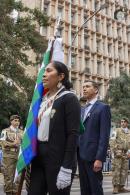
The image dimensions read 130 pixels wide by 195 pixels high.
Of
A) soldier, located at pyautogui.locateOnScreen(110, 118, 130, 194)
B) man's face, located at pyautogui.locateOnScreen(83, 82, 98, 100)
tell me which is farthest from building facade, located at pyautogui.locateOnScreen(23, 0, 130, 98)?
man's face, located at pyautogui.locateOnScreen(83, 82, 98, 100)

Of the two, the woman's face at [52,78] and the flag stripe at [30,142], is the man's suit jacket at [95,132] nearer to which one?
the flag stripe at [30,142]

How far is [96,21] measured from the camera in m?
50.1

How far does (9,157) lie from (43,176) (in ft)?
19.9

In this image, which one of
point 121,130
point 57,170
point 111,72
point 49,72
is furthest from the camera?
point 111,72

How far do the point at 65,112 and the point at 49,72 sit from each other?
1.50 ft

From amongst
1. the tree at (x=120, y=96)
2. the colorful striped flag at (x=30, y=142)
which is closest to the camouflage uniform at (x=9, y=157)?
the colorful striped flag at (x=30, y=142)

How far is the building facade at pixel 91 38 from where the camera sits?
149 feet

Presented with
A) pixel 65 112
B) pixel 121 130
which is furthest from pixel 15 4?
pixel 65 112

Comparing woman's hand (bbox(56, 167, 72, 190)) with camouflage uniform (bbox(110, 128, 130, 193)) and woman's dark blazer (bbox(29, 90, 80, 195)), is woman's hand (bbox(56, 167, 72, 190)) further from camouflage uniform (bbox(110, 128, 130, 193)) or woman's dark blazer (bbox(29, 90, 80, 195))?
camouflage uniform (bbox(110, 128, 130, 193))

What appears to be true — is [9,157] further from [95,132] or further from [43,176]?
[43,176]

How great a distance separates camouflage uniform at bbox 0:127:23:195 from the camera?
9453mm

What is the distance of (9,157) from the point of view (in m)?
9.66

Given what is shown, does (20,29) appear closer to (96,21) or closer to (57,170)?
(57,170)

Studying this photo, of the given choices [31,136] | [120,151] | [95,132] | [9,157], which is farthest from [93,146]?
[120,151]
